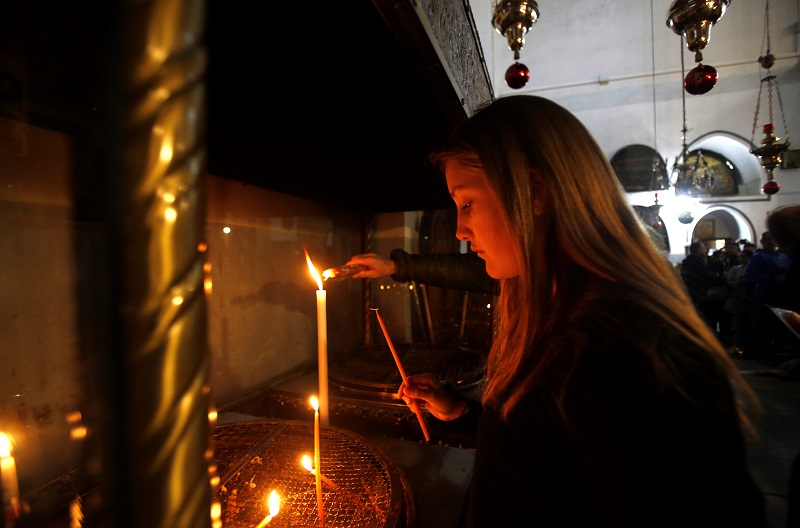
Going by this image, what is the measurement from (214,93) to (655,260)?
5.44 feet

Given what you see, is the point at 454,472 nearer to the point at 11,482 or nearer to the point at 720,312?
the point at 11,482

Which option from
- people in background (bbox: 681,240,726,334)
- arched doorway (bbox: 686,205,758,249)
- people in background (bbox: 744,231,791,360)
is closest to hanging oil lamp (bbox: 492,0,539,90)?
people in background (bbox: 744,231,791,360)

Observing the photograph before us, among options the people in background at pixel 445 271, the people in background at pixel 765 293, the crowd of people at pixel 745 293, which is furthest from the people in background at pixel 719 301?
the people in background at pixel 445 271

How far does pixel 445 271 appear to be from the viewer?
2.48 metres

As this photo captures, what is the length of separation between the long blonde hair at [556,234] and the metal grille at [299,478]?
550 millimetres

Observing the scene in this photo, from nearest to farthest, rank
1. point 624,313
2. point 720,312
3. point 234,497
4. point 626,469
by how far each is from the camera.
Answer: point 626,469, point 624,313, point 234,497, point 720,312

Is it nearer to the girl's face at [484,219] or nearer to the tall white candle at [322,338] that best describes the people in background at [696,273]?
the girl's face at [484,219]

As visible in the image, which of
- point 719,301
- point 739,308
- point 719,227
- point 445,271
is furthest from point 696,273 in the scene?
point 719,227

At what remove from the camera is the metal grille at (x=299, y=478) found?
1.11m

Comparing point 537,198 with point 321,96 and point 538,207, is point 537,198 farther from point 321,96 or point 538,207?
point 321,96

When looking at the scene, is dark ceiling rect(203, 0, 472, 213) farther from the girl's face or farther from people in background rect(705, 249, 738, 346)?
people in background rect(705, 249, 738, 346)

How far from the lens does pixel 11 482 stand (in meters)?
0.77

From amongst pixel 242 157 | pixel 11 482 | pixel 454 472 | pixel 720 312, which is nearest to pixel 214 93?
pixel 242 157

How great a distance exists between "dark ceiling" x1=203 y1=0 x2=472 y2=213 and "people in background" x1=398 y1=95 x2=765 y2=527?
0.41 metres
